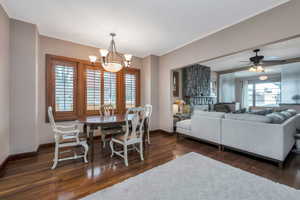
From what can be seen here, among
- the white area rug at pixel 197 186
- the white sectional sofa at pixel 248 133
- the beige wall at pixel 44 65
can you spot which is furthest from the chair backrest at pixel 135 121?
the beige wall at pixel 44 65

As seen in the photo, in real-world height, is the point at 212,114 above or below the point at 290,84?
below

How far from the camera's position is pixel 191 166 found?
7.61 ft

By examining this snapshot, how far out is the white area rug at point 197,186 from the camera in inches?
62.4

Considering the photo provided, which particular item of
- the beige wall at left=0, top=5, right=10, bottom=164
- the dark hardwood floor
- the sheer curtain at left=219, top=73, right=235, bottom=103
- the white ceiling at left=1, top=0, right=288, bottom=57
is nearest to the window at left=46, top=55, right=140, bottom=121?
the white ceiling at left=1, top=0, right=288, bottom=57

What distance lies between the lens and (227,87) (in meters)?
7.92

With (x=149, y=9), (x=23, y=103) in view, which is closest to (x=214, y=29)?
(x=149, y=9)

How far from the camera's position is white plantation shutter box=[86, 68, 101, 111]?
152 inches

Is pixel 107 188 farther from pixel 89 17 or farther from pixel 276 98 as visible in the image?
pixel 276 98

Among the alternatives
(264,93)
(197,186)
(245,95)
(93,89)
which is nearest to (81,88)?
(93,89)

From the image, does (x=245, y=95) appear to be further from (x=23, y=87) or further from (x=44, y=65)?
(x=23, y=87)

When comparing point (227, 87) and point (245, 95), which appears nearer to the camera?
point (227, 87)

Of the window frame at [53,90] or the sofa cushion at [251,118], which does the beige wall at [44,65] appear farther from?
the sofa cushion at [251,118]

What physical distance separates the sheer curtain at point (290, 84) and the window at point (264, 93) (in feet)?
3.24

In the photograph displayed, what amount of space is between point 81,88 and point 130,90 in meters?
1.55
